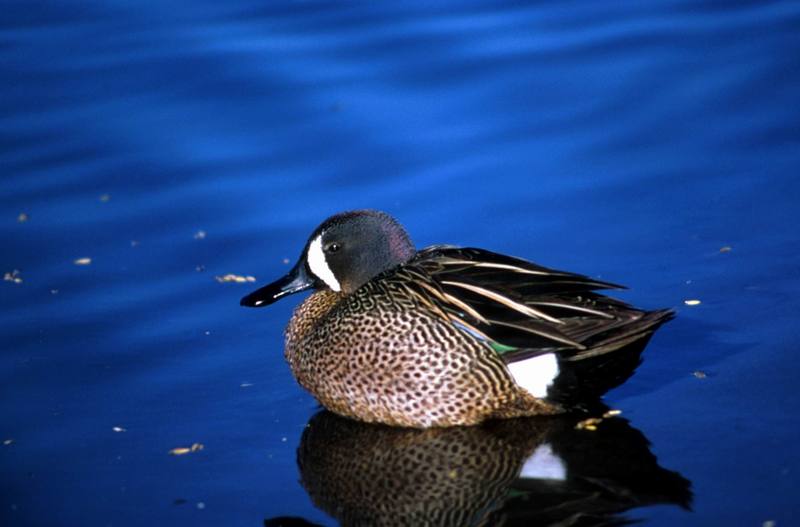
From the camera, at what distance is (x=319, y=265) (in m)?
5.77

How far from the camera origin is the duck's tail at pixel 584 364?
5.09m

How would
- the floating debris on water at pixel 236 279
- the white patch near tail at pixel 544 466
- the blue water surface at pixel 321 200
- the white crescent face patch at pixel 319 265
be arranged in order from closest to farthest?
the white patch near tail at pixel 544 466
the blue water surface at pixel 321 200
the white crescent face patch at pixel 319 265
the floating debris on water at pixel 236 279

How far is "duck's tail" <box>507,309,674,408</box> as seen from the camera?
5.09m

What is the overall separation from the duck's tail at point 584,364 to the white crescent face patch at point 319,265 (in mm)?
1042

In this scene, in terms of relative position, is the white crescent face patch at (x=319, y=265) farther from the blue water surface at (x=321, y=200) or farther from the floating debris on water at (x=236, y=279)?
the floating debris on water at (x=236, y=279)

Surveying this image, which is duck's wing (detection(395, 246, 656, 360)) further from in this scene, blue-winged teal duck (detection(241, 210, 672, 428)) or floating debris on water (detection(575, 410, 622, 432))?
floating debris on water (detection(575, 410, 622, 432))

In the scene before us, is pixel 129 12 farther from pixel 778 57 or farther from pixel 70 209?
pixel 778 57

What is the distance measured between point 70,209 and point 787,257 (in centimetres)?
413

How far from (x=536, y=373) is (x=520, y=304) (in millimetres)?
291

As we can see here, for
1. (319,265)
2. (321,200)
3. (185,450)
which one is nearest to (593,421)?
(319,265)

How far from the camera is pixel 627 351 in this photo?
16.9ft

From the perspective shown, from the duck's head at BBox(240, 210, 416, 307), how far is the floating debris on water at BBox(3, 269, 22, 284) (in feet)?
5.42

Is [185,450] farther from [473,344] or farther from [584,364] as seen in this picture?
[584,364]

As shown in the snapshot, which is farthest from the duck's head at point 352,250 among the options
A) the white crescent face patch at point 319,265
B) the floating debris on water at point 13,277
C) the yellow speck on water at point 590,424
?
the floating debris on water at point 13,277
